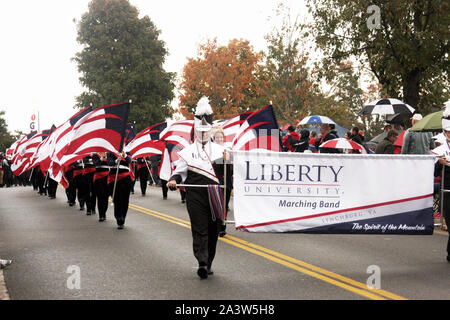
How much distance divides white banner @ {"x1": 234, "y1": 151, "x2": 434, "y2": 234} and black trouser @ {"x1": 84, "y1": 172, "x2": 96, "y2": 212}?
902 centimetres

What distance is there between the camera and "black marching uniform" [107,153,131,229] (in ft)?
43.2

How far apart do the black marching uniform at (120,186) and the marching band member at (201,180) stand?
5386 millimetres

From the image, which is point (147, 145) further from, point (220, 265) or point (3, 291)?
point (3, 291)

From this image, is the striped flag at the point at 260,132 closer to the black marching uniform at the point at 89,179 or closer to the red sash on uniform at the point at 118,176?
the red sash on uniform at the point at 118,176

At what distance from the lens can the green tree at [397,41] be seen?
1992 cm

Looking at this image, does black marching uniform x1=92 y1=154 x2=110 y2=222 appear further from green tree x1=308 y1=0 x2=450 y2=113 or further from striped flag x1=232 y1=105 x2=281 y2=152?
green tree x1=308 y1=0 x2=450 y2=113

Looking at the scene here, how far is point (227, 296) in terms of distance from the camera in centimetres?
666

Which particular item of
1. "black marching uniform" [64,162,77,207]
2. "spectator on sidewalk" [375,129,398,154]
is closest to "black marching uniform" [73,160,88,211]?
"black marching uniform" [64,162,77,207]

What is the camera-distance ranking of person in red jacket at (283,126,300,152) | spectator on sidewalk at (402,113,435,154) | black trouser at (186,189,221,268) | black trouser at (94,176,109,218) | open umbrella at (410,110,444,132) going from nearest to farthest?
black trouser at (186,189,221,268) → spectator on sidewalk at (402,113,435,154) → open umbrella at (410,110,444,132) → black trouser at (94,176,109,218) → person in red jacket at (283,126,300,152)

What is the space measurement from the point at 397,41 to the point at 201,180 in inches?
560

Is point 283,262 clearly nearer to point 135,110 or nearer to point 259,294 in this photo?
point 259,294
